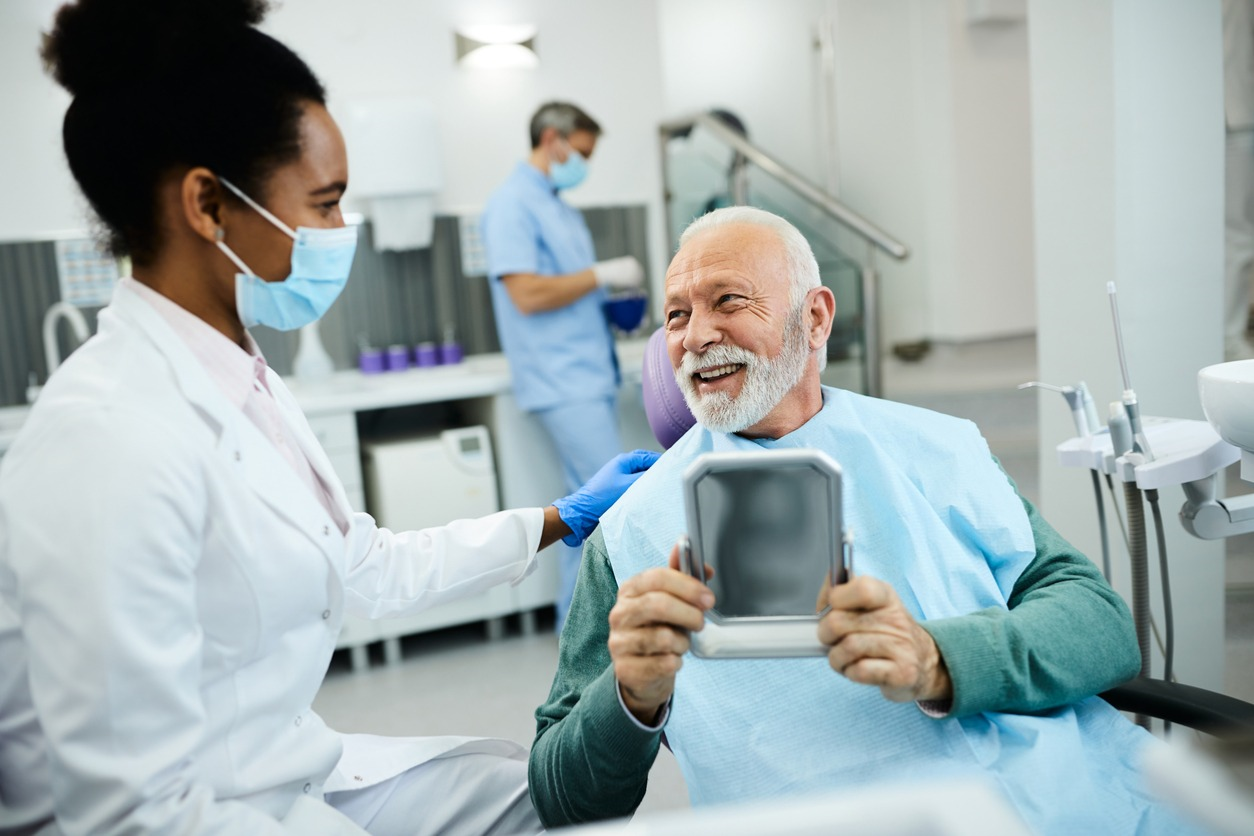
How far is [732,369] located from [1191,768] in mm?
978

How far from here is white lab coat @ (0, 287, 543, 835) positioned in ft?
2.83

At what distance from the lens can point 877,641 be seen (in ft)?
3.22

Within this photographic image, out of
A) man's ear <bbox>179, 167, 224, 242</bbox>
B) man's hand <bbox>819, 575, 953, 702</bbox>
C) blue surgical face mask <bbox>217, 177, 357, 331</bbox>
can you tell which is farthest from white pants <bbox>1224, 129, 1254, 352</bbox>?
man's ear <bbox>179, 167, 224, 242</bbox>

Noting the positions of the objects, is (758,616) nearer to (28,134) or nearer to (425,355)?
(425,355)

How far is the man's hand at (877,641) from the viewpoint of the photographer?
36.5 inches

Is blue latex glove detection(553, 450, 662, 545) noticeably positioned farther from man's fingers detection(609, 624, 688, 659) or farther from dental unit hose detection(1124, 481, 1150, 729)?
dental unit hose detection(1124, 481, 1150, 729)

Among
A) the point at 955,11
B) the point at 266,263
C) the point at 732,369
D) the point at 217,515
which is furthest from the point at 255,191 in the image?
Answer: the point at 955,11

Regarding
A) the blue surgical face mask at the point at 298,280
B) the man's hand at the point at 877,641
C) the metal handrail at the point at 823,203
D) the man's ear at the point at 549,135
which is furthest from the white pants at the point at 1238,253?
the blue surgical face mask at the point at 298,280

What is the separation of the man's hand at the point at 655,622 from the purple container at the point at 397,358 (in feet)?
9.14

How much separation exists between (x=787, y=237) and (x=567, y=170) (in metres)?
1.94

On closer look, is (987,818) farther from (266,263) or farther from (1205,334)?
(1205,334)

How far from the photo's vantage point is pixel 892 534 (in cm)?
136

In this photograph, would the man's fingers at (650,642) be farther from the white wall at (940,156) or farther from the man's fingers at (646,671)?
the white wall at (940,156)

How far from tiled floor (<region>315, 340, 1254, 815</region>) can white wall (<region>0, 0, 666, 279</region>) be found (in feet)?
5.14
